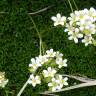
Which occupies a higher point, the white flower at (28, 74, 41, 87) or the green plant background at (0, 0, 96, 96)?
the green plant background at (0, 0, 96, 96)

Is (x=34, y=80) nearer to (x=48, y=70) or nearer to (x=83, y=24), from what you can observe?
(x=48, y=70)

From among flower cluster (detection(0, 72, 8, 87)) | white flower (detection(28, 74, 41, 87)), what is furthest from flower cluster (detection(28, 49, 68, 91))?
flower cluster (detection(0, 72, 8, 87))

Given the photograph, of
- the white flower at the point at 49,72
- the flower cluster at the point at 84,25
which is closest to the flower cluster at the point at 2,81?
the white flower at the point at 49,72

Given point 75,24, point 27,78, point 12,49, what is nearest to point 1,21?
point 12,49

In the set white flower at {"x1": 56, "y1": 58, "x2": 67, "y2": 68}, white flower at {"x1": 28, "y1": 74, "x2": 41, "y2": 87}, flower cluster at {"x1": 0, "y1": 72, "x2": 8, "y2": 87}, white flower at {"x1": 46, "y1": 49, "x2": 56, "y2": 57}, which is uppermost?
white flower at {"x1": 46, "y1": 49, "x2": 56, "y2": 57}

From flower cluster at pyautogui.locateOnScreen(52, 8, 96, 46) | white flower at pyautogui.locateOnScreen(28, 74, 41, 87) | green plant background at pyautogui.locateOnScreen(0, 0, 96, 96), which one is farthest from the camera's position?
green plant background at pyautogui.locateOnScreen(0, 0, 96, 96)

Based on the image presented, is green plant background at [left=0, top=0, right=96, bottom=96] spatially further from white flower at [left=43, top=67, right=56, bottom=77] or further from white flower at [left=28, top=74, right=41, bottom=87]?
white flower at [left=43, top=67, right=56, bottom=77]

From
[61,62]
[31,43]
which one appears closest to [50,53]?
[61,62]

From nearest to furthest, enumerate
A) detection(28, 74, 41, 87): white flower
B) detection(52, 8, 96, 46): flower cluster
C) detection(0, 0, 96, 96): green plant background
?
detection(52, 8, 96, 46): flower cluster, detection(28, 74, 41, 87): white flower, detection(0, 0, 96, 96): green plant background

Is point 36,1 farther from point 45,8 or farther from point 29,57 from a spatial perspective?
point 29,57
